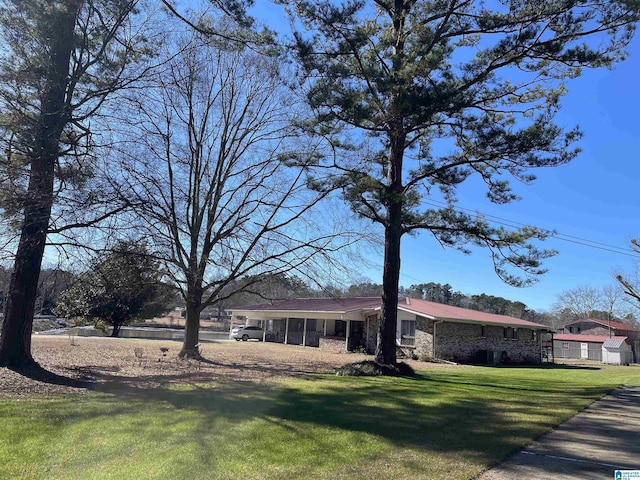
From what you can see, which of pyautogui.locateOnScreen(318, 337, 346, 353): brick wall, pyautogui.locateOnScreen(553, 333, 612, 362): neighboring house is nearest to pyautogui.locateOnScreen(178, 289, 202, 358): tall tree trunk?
pyautogui.locateOnScreen(318, 337, 346, 353): brick wall

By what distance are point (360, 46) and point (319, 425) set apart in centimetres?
1093

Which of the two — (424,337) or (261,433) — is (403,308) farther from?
(261,433)

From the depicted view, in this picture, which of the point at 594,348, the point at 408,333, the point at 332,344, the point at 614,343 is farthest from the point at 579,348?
the point at 332,344

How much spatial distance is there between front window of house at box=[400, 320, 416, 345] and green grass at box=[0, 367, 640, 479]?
57.6ft

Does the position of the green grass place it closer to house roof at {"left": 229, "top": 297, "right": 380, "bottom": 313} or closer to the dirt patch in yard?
the dirt patch in yard

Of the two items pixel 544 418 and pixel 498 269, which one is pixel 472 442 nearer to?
pixel 544 418

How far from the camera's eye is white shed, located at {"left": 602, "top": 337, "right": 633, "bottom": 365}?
46406 mm

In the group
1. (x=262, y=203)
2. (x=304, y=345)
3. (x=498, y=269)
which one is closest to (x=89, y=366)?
(x=262, y=203)

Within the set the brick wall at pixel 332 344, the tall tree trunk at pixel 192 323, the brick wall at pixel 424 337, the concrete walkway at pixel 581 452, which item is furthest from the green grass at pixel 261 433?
the brick wall at pixel 332 344

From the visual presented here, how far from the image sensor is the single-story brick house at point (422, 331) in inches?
1059

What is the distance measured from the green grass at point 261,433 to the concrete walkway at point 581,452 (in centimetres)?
25

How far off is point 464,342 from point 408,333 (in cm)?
337

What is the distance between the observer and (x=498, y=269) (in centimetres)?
1597

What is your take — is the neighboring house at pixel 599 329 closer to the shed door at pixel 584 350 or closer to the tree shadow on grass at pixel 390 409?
the shed door at pixel 584 350
